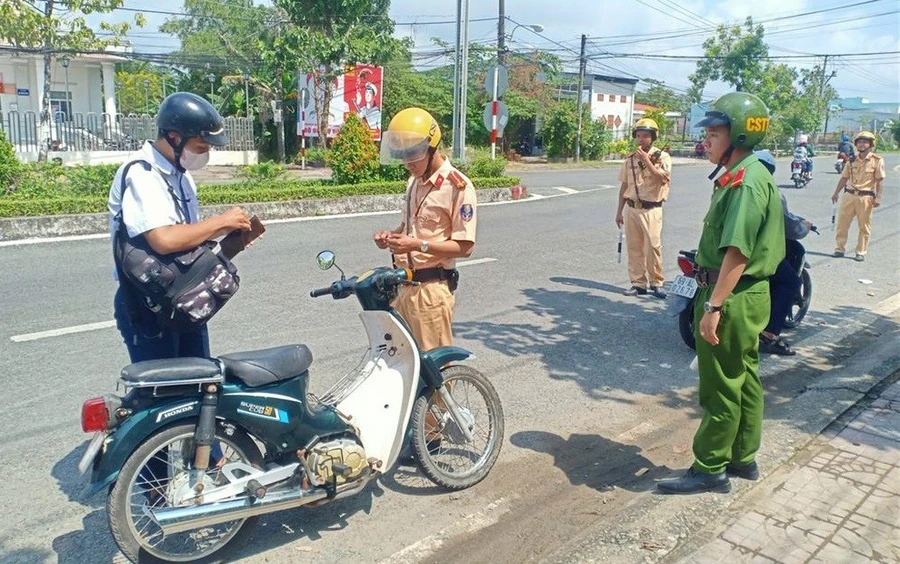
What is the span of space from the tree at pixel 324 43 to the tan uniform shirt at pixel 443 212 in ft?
73.1

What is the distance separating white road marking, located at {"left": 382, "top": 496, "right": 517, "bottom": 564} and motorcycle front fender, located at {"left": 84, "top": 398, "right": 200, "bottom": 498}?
1083 mm

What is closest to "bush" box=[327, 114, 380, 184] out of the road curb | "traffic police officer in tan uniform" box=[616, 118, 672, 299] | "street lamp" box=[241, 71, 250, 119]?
the road curb

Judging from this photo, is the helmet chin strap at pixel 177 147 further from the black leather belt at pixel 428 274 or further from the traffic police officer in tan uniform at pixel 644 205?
the traffic police officer in tan uniform at pixel 644 205

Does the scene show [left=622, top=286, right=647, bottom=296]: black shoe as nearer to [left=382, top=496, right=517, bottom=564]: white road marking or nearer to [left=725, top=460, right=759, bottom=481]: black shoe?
[left=725, top=460, right=759, bottom=481]: black shoe

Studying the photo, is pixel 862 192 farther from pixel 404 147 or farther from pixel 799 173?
pixel 799 173

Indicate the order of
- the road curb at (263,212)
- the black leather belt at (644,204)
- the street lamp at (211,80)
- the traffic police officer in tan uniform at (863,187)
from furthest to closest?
the street lamp at (211,80) < the traffic police officer in tan uniform at (863,187) < the road curb at (263,212) < the black leather belt at (644,204)

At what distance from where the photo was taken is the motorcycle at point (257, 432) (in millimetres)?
2842

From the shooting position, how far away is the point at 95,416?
2764mm

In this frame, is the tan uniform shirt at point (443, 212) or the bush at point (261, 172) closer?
the tan uniform shirt at point (443, 212)

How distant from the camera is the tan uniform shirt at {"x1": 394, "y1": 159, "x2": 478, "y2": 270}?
3.75 metres

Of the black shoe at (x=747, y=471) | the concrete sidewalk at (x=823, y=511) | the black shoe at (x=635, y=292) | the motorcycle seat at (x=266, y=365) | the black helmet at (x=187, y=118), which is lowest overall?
the concrete sidewalk at (x=823, y=511)

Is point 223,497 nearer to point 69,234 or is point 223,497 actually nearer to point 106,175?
point 69,234

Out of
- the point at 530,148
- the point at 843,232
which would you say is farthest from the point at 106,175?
the point at 530,148

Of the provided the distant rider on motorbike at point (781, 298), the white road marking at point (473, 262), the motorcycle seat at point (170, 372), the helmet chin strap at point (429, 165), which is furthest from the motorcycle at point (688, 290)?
the motorcycle seat at point (170, 372)
